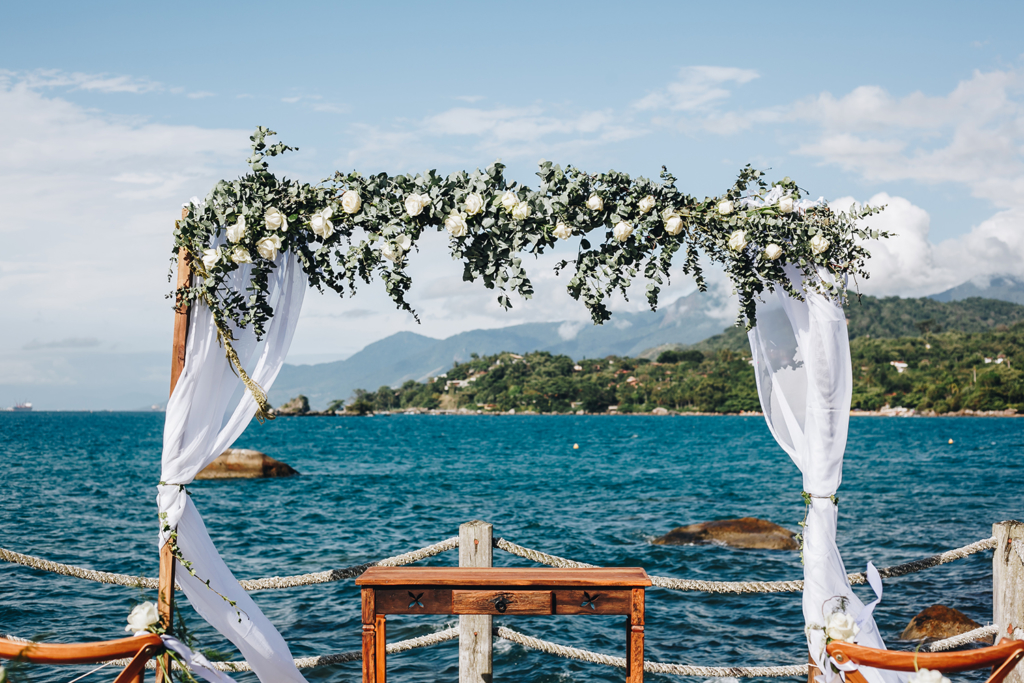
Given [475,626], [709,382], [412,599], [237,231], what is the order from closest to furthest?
1. [412,599]
2. [237,231]
3. [475,626]
4. [709,382]

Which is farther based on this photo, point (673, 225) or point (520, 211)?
point (673, 225)

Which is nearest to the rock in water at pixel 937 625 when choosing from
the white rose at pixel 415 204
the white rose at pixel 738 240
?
the white rose at pixel 738 240

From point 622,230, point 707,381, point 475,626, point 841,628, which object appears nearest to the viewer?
point 841,628

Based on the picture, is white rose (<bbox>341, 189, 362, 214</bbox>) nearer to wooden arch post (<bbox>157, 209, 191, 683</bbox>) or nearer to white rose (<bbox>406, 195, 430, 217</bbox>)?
white rose (<bbox>406, 195, 430, 217</bbox>)

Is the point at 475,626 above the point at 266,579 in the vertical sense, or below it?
below

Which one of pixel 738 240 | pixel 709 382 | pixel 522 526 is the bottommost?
pixel 522 526

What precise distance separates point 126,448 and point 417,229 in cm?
5162

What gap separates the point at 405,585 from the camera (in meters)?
3.84

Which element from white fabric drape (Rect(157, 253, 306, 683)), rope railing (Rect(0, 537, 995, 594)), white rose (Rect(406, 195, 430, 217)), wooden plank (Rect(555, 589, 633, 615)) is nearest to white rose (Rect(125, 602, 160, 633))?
white fabric drape (Rect(157, 253, 306, 683))

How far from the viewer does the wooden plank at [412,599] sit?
152 inches

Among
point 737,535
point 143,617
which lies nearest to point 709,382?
point 737,535

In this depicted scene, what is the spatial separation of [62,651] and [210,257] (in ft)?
6.88

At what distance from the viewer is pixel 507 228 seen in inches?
172

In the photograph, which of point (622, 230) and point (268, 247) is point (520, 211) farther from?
point (268, 247)
